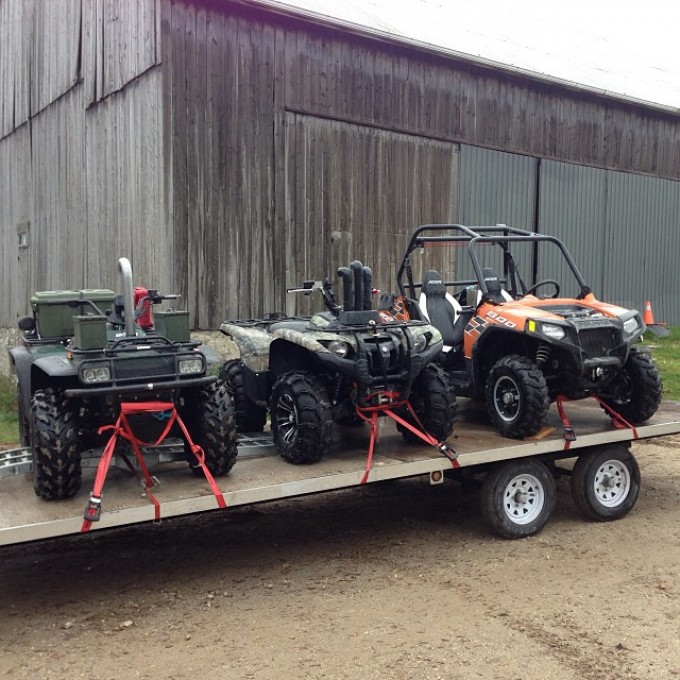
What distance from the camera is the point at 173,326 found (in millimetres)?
5738

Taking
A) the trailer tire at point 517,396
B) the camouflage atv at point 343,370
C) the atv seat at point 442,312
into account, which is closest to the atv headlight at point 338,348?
the camouflage atv at point 343,370

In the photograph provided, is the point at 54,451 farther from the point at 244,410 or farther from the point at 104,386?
the point at 244,410

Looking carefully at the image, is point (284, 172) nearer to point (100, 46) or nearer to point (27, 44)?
point (100, 46)

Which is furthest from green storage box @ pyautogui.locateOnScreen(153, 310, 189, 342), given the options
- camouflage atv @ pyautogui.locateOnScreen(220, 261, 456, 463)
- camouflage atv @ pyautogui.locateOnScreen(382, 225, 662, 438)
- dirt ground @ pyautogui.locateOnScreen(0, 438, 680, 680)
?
camouflage atv @ pyautogui.locateOnScreen(382, 225, 662, 438)

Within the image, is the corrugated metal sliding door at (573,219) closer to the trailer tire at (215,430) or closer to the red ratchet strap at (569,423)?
the red ratchet strap at (569,423)

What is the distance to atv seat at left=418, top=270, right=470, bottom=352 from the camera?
24.6ft

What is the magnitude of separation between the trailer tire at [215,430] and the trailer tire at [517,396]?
7.76 feet

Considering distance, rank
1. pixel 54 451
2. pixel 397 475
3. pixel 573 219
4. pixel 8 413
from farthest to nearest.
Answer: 1. pixel 573 219
2. pixel 8 413
3. pixel 397 475
4. pixel 54 451

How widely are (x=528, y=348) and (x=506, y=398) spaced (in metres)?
0.53

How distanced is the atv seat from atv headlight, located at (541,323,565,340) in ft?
3.94

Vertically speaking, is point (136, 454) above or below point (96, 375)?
below

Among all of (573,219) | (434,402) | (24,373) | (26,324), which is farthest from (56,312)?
(573,219)

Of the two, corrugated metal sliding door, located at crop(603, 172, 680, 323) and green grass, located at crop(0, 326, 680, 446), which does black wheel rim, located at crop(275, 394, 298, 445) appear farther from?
corrugated metal sliding door, located at crop(603, 172, 680, 323)

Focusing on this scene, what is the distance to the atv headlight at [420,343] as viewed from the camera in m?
5.94
